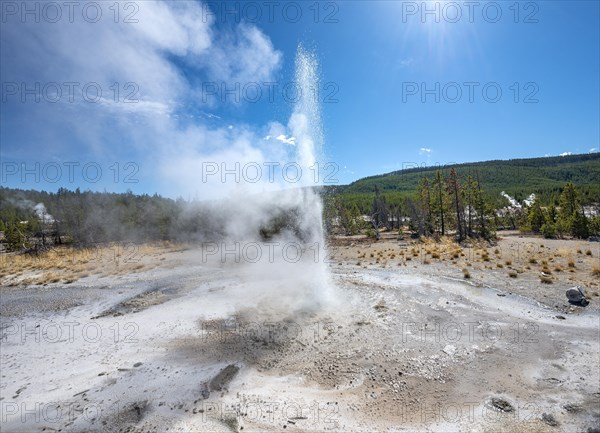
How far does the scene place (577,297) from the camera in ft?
36.6

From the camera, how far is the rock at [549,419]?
17.8 feet

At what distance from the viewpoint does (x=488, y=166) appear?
166750mm

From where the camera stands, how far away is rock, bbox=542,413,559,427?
5.44m

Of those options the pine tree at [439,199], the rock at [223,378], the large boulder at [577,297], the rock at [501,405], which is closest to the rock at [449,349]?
the rock at [501,405]

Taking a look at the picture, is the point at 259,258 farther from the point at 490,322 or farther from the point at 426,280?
the point at 490,322

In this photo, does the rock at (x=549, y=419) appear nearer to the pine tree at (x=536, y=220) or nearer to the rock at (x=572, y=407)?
the rock at (x=572, y=407)

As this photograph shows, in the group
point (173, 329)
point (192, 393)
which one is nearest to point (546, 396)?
point (192, 393)

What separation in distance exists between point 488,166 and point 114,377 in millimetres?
195823

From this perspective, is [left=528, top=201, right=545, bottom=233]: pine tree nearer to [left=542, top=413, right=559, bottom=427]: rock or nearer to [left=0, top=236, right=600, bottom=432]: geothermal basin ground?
[left=0, top=236, right=600, bottom=432]: geothermal basin ground

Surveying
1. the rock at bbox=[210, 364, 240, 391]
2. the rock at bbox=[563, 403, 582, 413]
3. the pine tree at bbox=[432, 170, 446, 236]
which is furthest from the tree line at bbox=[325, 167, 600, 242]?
the rock at bbox=[210, 364, 240, 391]

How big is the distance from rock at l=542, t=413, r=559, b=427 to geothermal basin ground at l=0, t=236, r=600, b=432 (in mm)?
19

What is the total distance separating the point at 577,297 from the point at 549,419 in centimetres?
802

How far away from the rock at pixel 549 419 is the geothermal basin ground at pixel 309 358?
0.06ft

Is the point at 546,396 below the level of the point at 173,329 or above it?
below
